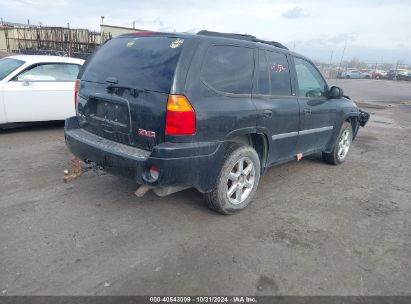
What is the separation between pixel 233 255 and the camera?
3.13 metres

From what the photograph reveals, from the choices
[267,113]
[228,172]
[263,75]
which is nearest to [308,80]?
[263,75]

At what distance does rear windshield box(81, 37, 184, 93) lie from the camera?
321 cm

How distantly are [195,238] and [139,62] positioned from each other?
1.79m

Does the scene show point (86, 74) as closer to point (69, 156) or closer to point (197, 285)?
point (69, 156)

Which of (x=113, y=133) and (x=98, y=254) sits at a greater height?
(x=113, y=133)

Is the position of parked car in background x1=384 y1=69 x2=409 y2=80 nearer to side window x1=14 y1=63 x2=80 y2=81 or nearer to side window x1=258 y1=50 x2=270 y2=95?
side window x1=14 y1=63 x2=80 y2=81

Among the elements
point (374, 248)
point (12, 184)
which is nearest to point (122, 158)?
point (12, 184)

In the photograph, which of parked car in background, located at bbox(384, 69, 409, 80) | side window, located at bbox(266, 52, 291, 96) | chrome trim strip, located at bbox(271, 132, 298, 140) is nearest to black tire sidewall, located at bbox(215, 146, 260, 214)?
chrome trim strip, located at bbox(271, 132, 298, 140)

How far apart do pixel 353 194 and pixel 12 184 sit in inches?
176

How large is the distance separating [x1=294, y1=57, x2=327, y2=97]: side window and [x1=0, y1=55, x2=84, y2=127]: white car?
15.4ft

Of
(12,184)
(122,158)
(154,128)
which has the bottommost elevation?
(12,184)

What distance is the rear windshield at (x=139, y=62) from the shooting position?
3.21 meters

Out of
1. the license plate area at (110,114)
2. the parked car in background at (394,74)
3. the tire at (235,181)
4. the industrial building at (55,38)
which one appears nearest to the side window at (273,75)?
the tire at (235,181)

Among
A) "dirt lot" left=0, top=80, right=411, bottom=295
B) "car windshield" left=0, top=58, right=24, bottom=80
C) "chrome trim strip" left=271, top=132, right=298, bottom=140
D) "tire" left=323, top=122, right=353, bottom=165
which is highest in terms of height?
"car windshield" left=0, top=58, right=24, bottom=80
